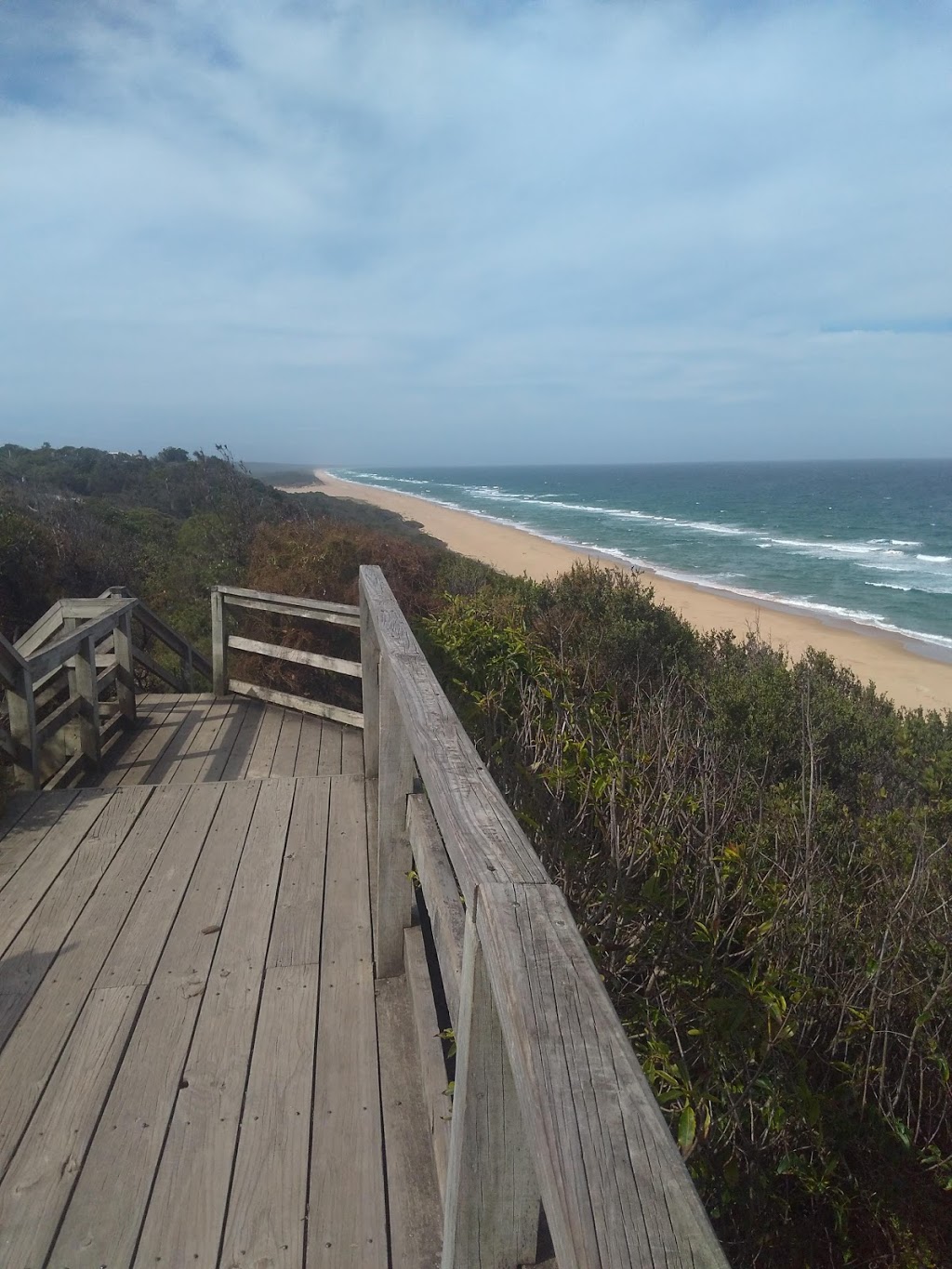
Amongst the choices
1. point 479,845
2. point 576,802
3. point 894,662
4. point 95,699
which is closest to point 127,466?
point 894,662

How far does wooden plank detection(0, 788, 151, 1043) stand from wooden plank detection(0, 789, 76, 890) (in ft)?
0.62

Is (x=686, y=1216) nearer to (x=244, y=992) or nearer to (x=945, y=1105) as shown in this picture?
(x=244, y=992)

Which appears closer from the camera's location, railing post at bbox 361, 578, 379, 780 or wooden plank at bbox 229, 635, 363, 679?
railing post at bbox 361, 578, 379, 780

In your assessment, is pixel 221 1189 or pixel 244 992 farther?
pixel 244 992

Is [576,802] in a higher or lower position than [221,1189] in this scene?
higher

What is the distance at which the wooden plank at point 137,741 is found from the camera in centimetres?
471

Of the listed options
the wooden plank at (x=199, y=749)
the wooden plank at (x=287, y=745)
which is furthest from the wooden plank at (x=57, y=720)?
the wooden plank at (x=287, y=745)

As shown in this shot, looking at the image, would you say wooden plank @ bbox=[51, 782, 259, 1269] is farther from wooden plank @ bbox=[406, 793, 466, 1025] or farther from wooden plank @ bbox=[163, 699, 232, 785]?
wooden plank @ bbox=[163, 699, 232, 785]

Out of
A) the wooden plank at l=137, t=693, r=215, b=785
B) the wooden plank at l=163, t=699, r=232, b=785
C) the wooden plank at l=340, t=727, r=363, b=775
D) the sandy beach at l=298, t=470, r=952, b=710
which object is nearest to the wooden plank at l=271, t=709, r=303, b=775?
the wooden plank at l=340, t=727, r=363, b=775

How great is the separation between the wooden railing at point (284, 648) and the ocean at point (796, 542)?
55.6 ft

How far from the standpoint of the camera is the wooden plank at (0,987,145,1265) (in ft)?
5.63

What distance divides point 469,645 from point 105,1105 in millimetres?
3661

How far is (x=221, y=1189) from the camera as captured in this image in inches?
71.6

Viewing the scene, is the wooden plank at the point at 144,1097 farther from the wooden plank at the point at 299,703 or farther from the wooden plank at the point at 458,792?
the wooden plank at the point at 299,703
